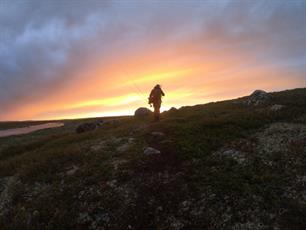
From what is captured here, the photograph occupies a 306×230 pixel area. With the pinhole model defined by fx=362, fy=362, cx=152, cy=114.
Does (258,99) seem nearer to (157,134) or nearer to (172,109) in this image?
(172,109)

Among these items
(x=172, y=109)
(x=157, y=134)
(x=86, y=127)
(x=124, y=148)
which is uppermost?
(x=172, y=109)

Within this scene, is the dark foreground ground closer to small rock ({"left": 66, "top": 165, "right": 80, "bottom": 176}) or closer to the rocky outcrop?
small rock ({"left": 66, "top": 165, "right": 80, "bottom": 176})

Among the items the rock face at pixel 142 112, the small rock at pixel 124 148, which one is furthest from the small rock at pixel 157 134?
the rock face at pixel 142 112

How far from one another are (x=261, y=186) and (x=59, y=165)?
15.0m

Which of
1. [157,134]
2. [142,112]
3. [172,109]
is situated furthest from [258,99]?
[157,134]

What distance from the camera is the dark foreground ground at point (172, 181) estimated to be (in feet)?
59.2

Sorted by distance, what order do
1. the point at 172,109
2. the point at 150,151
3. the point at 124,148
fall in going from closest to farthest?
the point at 150,151
the point at 124,148
the point at 172,109

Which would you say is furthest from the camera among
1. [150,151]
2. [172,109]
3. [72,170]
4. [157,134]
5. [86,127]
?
[172,109]

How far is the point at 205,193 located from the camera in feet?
65.2

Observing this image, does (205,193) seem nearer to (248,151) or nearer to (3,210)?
(248,151)

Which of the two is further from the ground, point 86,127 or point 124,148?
point 86,127

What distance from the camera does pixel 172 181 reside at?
70.2ft

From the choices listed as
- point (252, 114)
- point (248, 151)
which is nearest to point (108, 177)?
point (248, 151)

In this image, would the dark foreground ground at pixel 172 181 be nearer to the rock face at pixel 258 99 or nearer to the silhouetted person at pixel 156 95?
the silhouetted person at pixel 156 95
